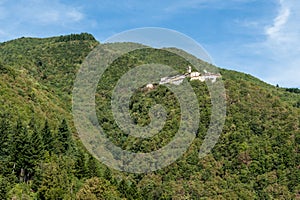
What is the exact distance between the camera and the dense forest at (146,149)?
3709 centimetres

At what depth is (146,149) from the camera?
63.0 meters

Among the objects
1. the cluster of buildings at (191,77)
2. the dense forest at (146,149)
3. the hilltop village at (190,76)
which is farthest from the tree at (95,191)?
the cluster of buildings at (191,77)

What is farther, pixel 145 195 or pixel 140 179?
pixel 140 179

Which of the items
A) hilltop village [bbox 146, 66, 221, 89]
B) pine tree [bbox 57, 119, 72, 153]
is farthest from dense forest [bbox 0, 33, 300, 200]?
hilltop village [bbox 146, 66, 221, 89]

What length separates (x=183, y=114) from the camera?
2655 inches

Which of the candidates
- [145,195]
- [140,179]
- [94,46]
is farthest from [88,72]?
[145,195]

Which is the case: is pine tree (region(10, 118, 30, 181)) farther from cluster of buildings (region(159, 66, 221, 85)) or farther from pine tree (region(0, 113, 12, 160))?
cluster of buildings (region(159, 66, 221, 85))

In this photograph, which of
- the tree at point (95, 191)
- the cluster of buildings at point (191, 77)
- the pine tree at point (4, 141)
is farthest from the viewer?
the cluster of buildings at point (191, 77)

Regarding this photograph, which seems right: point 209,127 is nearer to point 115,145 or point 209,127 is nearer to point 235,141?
point 235,141

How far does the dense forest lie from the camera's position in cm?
3709

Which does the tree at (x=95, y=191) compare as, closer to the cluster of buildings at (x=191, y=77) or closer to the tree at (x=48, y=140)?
the tree at (x=48, y=140)

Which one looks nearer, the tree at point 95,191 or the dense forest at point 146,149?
the tree at point 95,191

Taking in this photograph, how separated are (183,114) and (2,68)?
26244 mm

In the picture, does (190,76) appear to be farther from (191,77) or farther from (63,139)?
(63,139)
